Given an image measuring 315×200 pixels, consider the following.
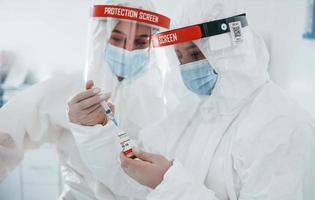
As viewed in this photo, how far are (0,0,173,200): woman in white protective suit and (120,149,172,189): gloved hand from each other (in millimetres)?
278

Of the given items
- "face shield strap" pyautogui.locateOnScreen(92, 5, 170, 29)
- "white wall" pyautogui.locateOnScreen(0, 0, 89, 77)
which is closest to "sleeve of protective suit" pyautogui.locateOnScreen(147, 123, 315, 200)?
"face shield strap" pyautogui.locateOnScreen(92, 5, 170, 29)

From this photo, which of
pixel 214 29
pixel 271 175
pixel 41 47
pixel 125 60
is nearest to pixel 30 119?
pixel 125 60

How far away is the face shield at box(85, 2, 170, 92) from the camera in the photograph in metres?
1.42

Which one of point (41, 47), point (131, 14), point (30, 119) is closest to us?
point (131, 14)

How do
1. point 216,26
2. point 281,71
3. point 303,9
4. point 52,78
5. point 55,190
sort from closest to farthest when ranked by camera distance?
point 216,26 → point 52,78 → point 303,9 → point 281,71 → point 55,190

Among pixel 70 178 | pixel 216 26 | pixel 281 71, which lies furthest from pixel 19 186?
pixel 216 26

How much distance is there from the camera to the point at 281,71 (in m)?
2.40

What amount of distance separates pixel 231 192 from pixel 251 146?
0.15 metres

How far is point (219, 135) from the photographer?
1202 millimetres

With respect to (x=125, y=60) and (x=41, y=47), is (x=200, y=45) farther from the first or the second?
(x=41, y=47)

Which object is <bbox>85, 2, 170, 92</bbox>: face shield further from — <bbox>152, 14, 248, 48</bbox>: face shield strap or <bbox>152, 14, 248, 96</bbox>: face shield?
<bbox>152, 14, 248, 48</bbox>: face shield strap

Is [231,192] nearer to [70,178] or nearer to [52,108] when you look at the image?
[70,178]

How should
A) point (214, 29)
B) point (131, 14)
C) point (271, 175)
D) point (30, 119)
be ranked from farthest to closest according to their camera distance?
point (30, 119)
point (131, 14)
point (214, 29)
point (271, 175)

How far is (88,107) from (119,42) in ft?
0.98
